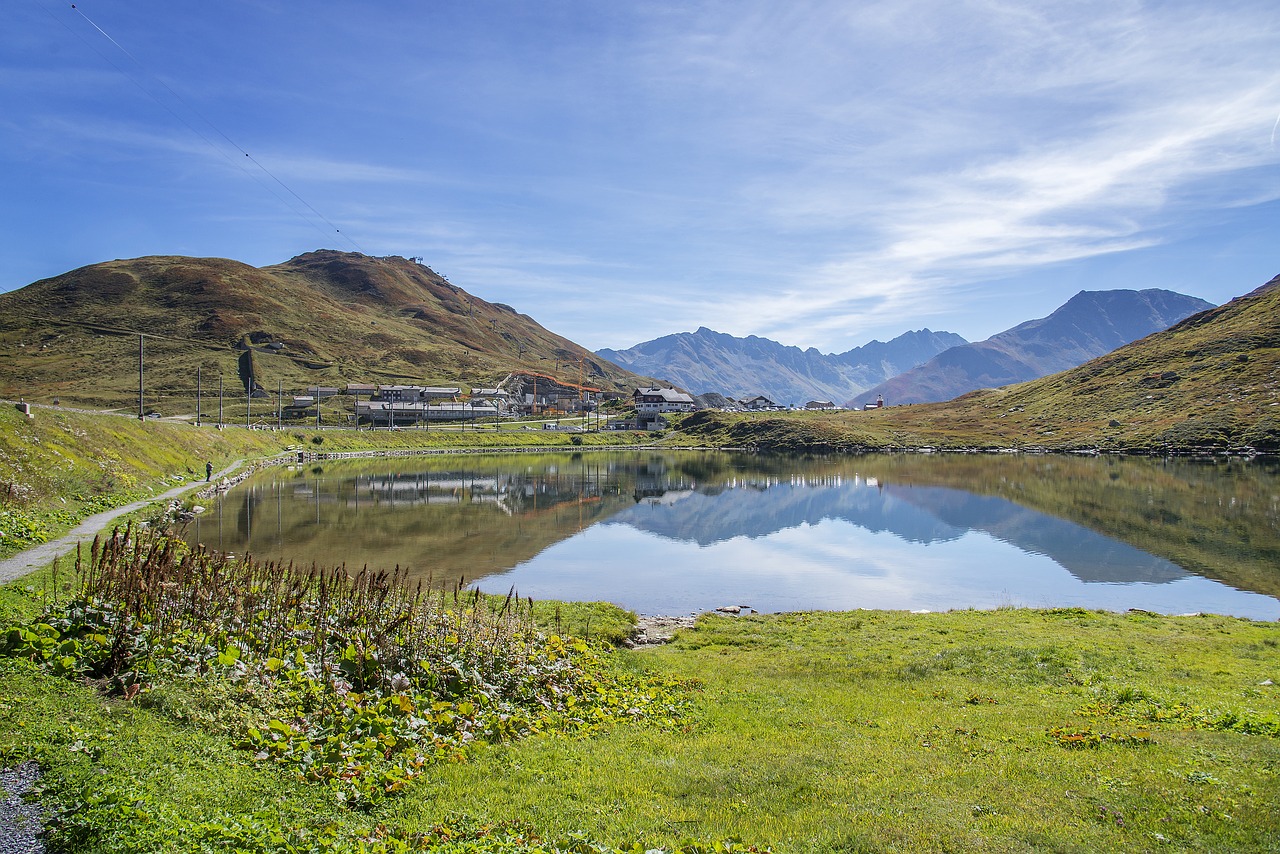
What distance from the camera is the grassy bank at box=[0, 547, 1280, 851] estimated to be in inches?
340

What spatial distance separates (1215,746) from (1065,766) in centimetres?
292

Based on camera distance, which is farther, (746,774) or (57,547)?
(57,547)

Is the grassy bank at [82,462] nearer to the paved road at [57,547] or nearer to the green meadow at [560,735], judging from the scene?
the paved road at [57,547]

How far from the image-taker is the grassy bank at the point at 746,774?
8625mm

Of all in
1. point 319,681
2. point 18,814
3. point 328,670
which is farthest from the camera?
point 328,670

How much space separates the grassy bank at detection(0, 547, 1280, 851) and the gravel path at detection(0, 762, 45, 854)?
0.27m

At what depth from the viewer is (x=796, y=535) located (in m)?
57.0

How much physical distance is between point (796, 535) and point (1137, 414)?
137 m

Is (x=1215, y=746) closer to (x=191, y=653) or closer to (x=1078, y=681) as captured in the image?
Answer: (x=1078, y=681)

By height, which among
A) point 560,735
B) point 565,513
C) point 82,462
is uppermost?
point 82,462

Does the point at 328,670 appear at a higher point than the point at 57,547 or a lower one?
lower

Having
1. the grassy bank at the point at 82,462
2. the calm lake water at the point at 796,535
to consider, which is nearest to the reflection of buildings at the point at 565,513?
the calm lake water at the point at 796,535

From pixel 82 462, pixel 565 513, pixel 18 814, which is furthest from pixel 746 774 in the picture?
pixel 565 513

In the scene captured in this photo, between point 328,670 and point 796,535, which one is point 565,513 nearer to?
point 796,535
